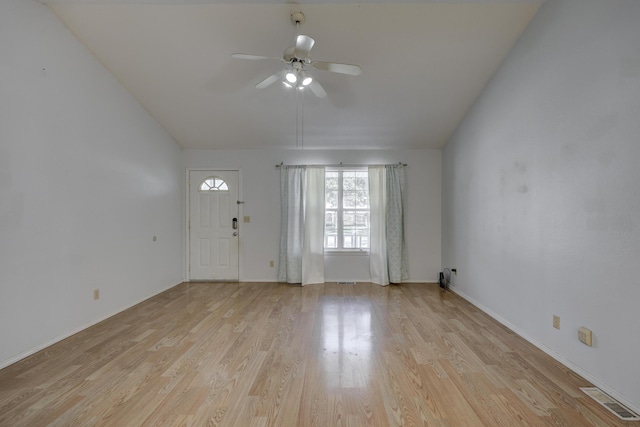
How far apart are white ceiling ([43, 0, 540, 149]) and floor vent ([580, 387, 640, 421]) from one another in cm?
321

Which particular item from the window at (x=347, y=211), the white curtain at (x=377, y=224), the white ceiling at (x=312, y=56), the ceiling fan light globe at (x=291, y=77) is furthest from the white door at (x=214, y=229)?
the ceiling fan light globe at (x=291, y=77)

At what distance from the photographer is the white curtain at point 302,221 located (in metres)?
5.35

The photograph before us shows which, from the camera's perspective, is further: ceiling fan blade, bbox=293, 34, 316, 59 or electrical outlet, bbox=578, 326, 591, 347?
ceiling fan blade, bbox=293, 34, 316, 59

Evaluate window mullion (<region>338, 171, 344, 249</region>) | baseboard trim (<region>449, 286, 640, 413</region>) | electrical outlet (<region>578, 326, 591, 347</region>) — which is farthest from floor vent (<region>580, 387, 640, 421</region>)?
window mullion (<region>338, 171, 344, 249</region>)

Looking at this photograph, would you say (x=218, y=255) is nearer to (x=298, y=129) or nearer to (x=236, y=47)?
(x=298, y=129)

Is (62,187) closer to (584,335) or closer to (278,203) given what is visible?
(278,203)

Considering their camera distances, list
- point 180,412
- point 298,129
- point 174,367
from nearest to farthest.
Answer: point 180,412, point 174,367, point 298,129

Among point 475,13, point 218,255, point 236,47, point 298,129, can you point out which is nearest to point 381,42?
point 475,13

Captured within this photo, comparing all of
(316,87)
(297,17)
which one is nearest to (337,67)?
(316,87)

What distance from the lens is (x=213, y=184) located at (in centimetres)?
555

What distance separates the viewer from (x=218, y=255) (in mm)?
5508

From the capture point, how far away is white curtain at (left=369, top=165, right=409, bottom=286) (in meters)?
5.30

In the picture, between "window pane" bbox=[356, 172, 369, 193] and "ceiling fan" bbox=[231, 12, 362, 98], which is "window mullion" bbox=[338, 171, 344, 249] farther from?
"ceiling fan" bbox=[231, 12, 362, 98]

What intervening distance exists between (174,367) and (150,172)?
10.2 ft
